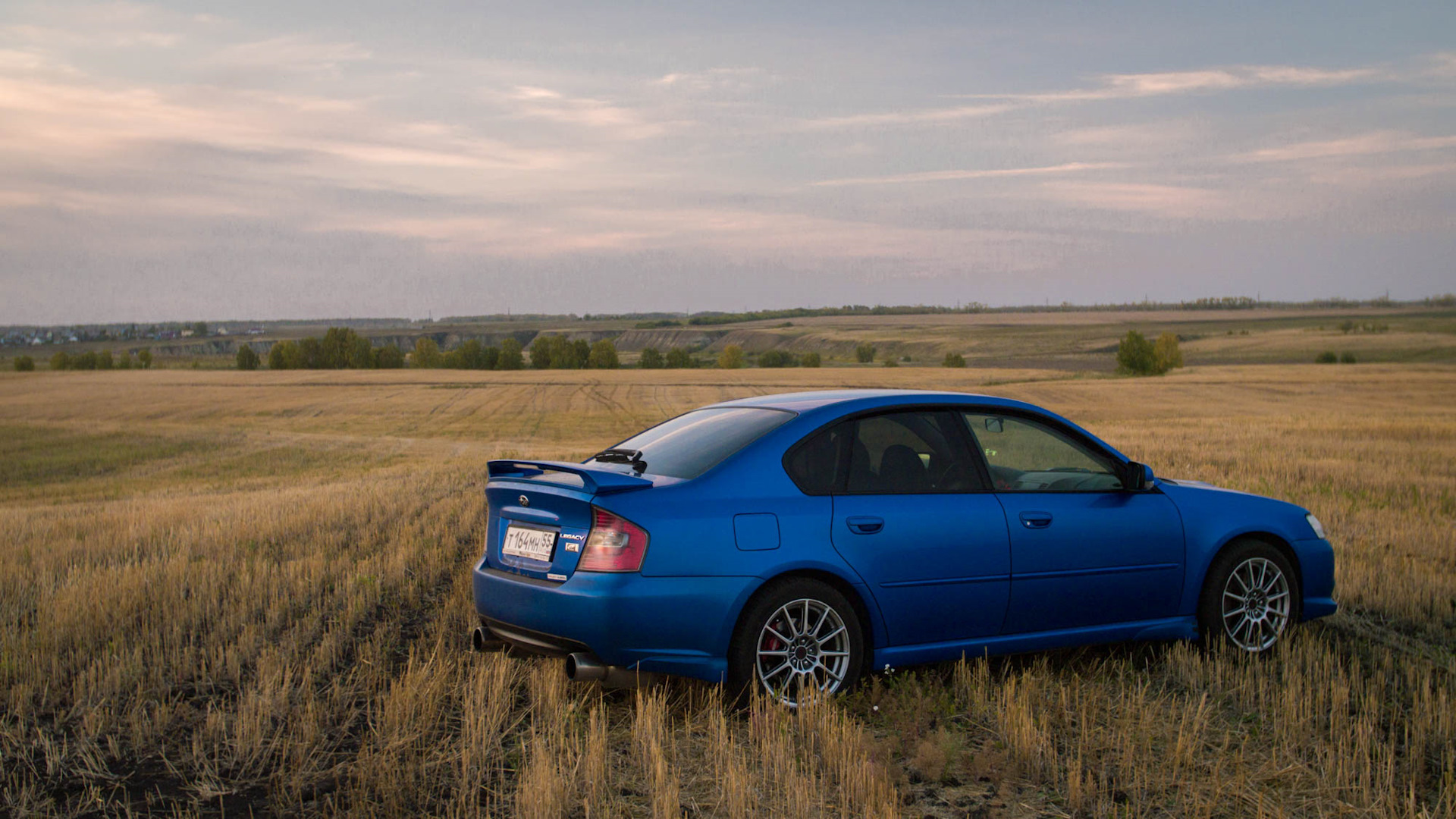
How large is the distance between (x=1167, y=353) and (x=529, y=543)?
111m

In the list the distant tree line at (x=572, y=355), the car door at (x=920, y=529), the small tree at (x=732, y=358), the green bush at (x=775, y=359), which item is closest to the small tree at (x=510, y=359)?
the distant tree line at (x=572, y=355)

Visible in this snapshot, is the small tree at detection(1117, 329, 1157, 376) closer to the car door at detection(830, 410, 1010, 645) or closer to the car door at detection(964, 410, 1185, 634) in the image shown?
the car door at detection(964, 410, 1185, 634)

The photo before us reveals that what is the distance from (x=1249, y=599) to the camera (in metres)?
5.92

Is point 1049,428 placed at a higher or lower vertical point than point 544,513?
higher

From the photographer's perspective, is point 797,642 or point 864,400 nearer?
point 797,642

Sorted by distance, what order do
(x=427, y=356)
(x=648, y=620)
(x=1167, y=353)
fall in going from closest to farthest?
(x=648, y=620)
(x=1167, y=353)
(x=427, y=356)

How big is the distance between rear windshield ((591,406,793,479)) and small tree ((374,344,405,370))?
120 metres

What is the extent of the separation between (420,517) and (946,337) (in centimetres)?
14071

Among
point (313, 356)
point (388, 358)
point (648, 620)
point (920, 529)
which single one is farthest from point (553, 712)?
point (313, 356)

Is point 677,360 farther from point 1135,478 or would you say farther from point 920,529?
point 920,529

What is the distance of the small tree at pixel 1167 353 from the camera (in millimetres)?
101312

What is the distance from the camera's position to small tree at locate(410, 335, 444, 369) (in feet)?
414

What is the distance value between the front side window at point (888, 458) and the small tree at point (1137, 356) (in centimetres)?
10135

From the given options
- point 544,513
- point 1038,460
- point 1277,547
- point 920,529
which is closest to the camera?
point 544,513
